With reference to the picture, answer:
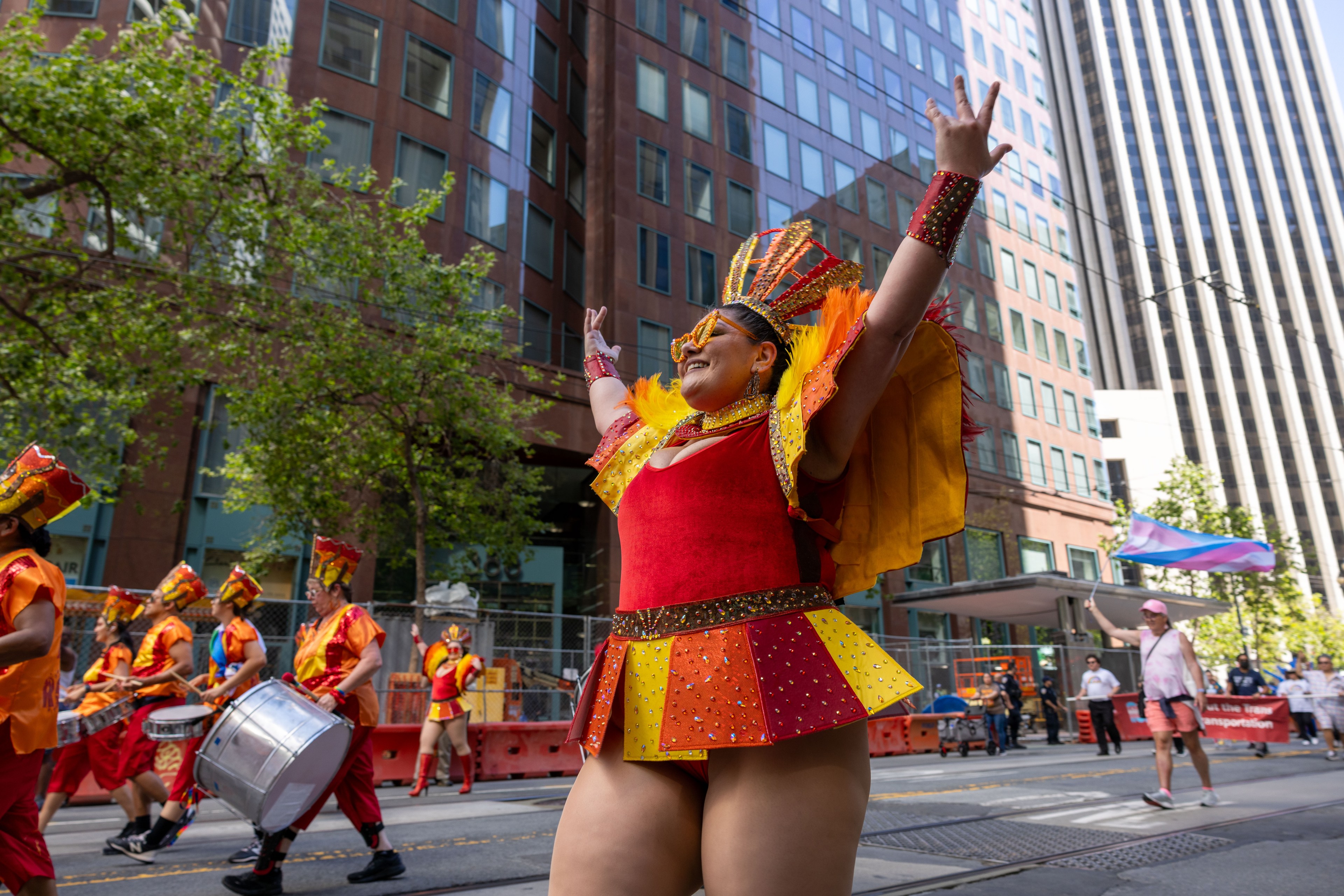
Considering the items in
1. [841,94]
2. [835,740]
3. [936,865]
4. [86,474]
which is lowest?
[936,865]

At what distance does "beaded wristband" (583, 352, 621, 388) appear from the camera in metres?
3.13

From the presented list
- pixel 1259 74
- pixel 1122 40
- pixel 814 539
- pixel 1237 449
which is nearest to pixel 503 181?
pixel 814 539

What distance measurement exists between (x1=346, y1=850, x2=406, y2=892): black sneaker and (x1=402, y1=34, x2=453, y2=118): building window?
912 inches

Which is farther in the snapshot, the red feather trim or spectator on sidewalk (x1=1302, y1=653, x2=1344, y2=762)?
spectator on sidewalk (x1=1302, y1=653, x2=1344, y2=762)

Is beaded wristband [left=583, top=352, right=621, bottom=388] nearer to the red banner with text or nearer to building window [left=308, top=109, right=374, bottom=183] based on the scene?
the red banner with text

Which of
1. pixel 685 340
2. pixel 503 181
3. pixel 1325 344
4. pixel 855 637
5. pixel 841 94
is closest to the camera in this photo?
pixel 855 637

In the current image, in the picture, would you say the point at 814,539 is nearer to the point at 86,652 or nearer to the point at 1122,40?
the point at 86,652

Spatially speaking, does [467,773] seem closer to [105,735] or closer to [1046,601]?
[105,735]

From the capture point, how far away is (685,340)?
7.97 feet

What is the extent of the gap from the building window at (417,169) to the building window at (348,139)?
80cm

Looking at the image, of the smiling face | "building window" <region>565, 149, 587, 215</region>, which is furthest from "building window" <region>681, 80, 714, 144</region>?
the smiling face

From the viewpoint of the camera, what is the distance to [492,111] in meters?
26.4

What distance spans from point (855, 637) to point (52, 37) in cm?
2574

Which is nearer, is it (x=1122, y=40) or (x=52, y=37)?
(x=52, y=37)
